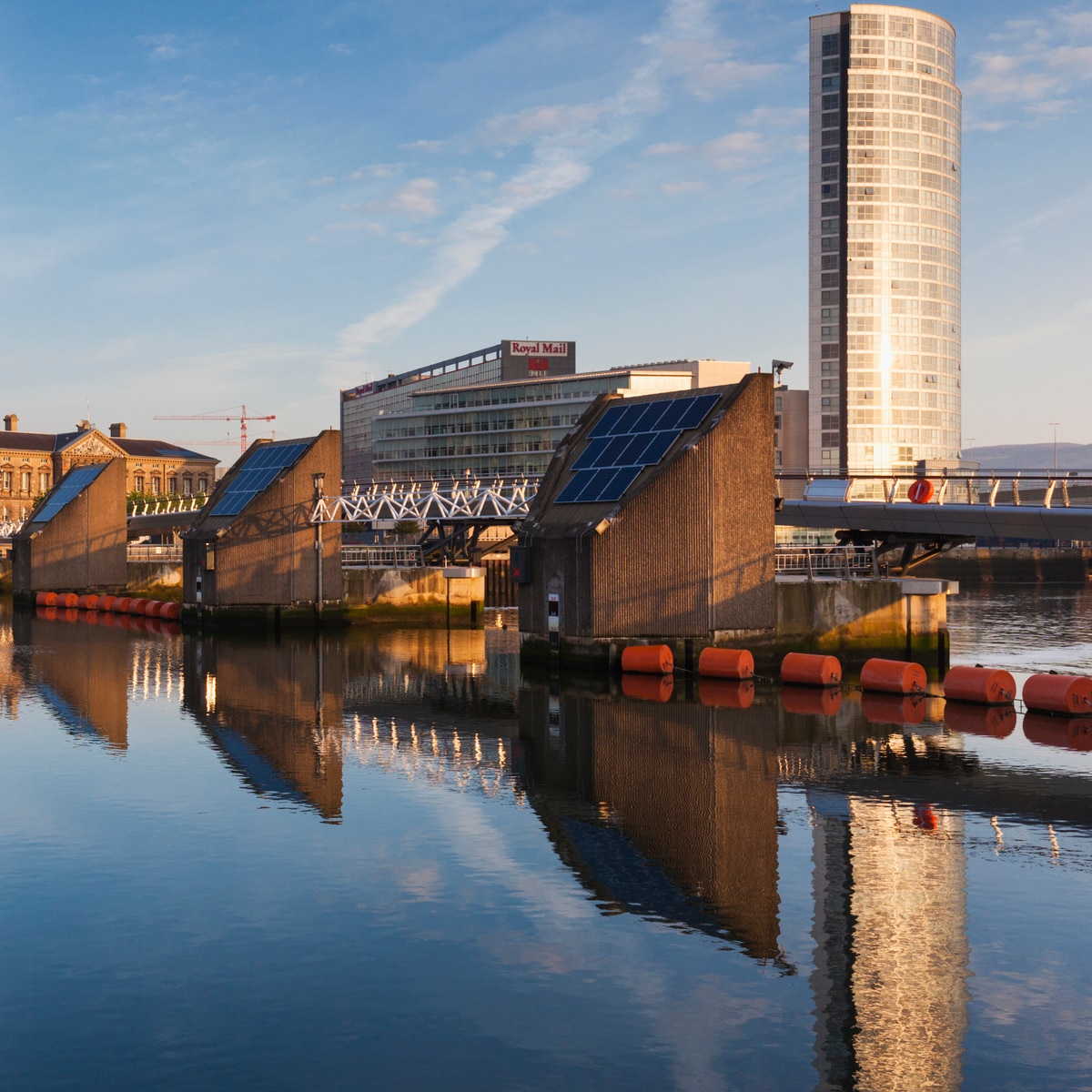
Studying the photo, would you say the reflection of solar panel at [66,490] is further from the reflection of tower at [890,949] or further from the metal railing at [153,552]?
the reflection of tower at [890,949]

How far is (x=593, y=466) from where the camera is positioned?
50.9 m

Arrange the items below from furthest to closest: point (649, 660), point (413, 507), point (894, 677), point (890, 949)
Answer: point (413, 507)
point (649, 660)
point (894, 677)
point (890, 949)

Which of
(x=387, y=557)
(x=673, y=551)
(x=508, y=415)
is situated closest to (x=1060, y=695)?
(x=673, y=551)

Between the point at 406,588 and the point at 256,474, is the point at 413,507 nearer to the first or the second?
the point at 406,588

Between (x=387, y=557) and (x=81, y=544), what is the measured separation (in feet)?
76.7

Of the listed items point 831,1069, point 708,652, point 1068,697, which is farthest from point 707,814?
point 708,652

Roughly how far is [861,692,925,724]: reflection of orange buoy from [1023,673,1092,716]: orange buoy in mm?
3405

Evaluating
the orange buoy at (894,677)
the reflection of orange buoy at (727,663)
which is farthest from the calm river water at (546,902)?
the reflection of orange buoy at (727,663)

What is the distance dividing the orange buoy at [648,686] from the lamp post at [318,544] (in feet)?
90.5

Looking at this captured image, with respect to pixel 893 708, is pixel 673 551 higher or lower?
higher

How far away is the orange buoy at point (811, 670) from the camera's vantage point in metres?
44.9

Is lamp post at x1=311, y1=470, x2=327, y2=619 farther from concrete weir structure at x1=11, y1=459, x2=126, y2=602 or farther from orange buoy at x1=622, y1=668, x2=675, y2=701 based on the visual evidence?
concrete weir structure at x1=11, y1=459, x2=126, y2=602

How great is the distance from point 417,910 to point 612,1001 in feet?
14.6

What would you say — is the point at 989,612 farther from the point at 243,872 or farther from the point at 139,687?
the point at 243,872
